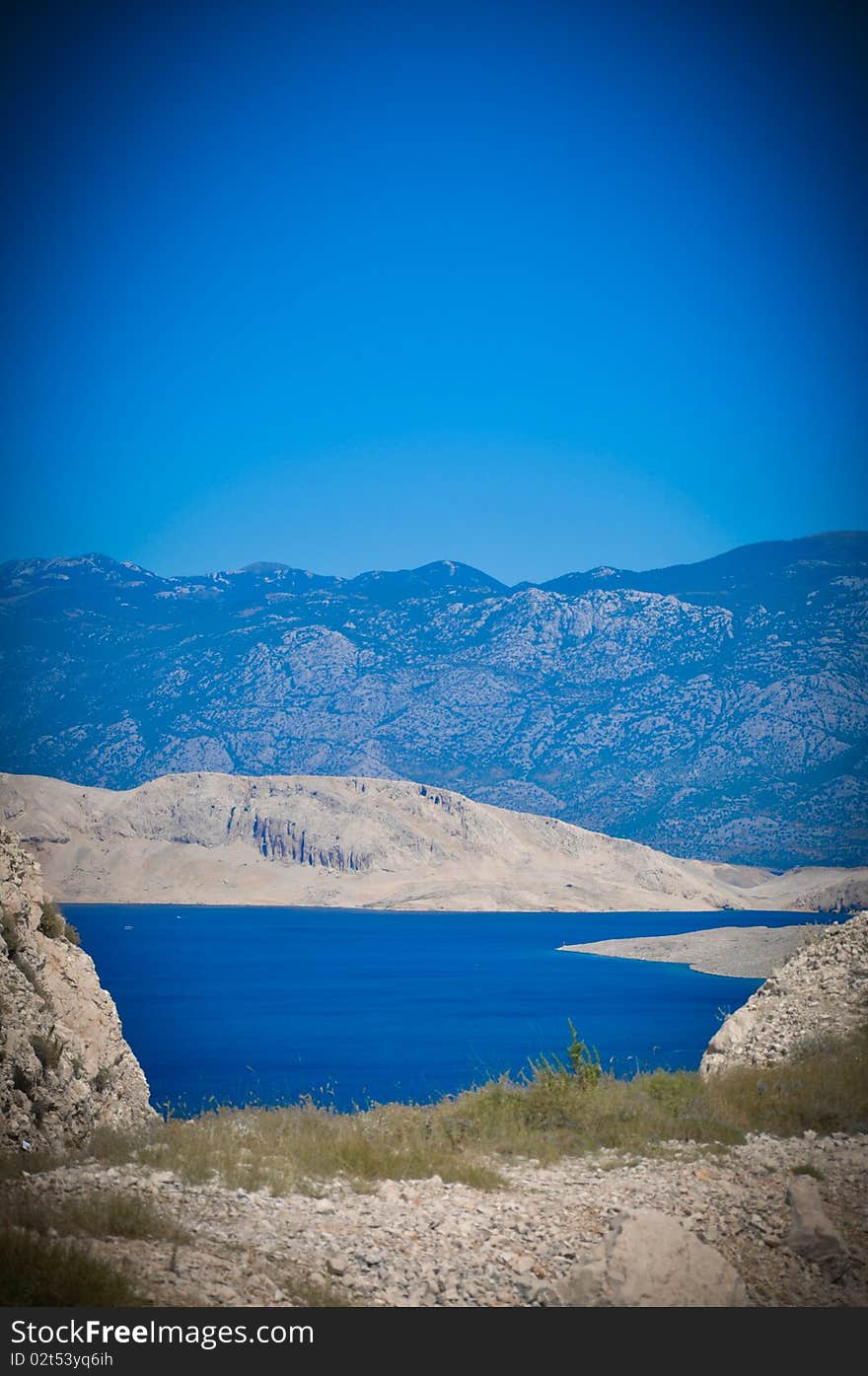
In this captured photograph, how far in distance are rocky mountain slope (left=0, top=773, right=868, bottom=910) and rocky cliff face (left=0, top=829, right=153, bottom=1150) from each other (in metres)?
104

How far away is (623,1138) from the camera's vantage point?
33.1 ft

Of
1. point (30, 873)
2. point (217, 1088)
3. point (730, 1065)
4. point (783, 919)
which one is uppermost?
point (30, 873)

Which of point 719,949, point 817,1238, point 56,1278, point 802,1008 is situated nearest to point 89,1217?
point 56,1278

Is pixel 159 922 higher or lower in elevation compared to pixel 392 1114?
lower

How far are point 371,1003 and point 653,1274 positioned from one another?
4990cm

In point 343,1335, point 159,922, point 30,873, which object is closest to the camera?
point 343,1335

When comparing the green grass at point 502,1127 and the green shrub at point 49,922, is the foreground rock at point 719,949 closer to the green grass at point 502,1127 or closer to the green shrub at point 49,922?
the green grass at point 502,1127

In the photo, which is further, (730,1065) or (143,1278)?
(730,1065)

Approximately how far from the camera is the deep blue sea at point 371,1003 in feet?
112

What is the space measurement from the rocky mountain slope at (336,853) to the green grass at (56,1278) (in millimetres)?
111825

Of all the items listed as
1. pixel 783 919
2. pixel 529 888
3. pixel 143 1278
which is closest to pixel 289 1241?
pixel 143 1278

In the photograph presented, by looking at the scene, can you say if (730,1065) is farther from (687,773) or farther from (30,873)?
(687,773)

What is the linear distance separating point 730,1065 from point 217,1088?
21.0 meters

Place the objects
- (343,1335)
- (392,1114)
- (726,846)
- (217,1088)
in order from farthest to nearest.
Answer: (726,846)
(217,1088)
(392,1114)
(343,1335)
